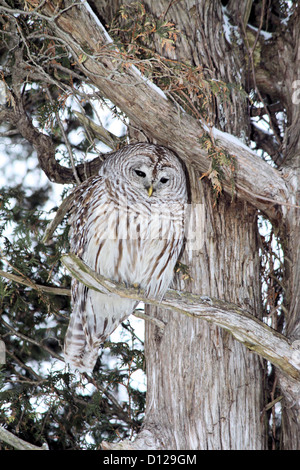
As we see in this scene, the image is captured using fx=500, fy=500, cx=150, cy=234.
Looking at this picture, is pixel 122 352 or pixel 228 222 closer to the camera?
pixel 228 222

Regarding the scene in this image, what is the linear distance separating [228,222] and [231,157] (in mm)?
441

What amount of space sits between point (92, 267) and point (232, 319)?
1003 mm

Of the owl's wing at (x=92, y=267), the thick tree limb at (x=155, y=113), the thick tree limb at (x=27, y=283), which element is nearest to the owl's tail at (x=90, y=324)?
the owl's wing at (x=92, y=267)

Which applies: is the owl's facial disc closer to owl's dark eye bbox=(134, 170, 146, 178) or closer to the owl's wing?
owl's dark eye bbox=(134, 170, 146, 178)

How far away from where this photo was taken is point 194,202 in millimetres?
3184

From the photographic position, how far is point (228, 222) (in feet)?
10.2

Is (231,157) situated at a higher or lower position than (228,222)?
higher

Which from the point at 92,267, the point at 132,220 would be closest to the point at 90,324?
the point at 92,267

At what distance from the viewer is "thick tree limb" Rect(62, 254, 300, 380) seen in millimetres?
2576
